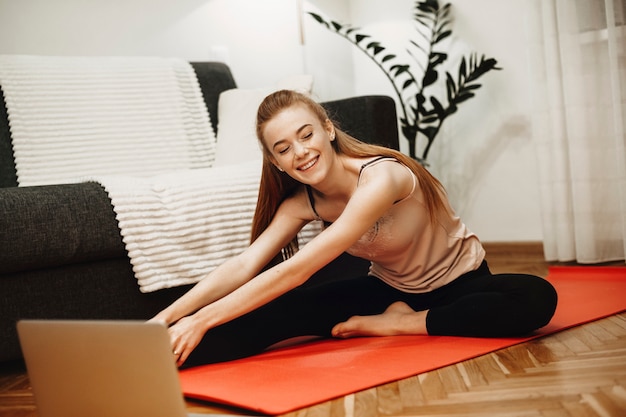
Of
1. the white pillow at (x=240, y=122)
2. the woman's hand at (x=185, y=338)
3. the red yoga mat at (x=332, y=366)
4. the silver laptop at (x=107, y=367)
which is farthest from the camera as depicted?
the white pillow at (x=240, y=122)

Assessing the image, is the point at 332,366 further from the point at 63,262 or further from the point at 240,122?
the point at 240,122

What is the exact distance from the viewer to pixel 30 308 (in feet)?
5.49

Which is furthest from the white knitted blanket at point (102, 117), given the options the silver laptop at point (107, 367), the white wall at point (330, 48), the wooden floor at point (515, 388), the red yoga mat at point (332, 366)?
the silver laptop at point (107, 367)

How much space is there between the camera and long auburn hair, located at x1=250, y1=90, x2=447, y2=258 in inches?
61.6

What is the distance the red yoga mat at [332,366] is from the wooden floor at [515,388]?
0.02 m

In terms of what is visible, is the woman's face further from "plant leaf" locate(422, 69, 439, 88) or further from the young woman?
"plant leaf" locate(422, 69, 439, 88)

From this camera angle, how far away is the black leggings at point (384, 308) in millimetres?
1479

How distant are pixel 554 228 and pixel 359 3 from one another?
1.41m

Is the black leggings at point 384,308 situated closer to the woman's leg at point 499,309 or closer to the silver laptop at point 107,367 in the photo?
the woman's leg at point 499,309

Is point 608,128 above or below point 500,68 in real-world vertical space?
below

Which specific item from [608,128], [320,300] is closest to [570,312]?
[320,300]

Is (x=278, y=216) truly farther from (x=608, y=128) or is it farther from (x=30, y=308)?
(x=608, y=128)

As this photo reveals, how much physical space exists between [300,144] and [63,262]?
654 millimetres

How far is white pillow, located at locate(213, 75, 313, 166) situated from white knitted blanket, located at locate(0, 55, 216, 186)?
3.2 inches
